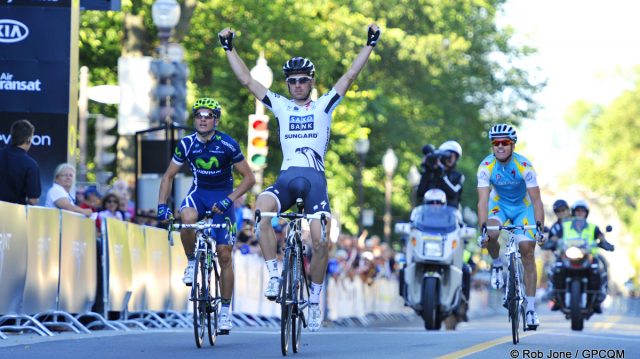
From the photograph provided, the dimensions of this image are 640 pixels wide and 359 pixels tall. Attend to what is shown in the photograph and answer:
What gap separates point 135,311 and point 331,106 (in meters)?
7.02

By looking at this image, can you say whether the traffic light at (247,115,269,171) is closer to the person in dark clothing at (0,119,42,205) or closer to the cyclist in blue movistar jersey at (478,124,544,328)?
the person in dark clothing at (0,119,42,205)

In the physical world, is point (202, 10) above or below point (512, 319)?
above

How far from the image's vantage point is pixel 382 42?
2024 inches

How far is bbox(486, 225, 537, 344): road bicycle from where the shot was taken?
15.4 meters

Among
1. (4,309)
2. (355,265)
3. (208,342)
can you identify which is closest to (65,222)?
(4,309)

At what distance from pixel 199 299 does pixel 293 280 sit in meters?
1.22

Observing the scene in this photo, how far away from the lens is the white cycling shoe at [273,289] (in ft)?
42.8

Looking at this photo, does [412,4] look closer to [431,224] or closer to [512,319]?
[431,224]

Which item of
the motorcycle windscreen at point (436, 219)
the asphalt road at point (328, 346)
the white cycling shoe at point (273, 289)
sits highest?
the motorcycle windscreen at point (436, 219)

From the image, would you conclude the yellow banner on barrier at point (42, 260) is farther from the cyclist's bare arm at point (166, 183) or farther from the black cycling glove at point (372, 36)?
the black cycling glove at point (372, 36)

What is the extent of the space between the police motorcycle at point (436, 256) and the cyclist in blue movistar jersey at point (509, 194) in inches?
182

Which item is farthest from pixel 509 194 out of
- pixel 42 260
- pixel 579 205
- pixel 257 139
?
pixel 257 139

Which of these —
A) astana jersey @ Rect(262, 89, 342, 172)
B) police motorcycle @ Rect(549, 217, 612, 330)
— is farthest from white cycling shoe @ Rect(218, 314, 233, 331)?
police motorcycle @ Rect(549, 217, 612, 330)

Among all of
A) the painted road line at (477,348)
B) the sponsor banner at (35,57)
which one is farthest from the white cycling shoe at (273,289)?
the sponsor banner at (35,57)
